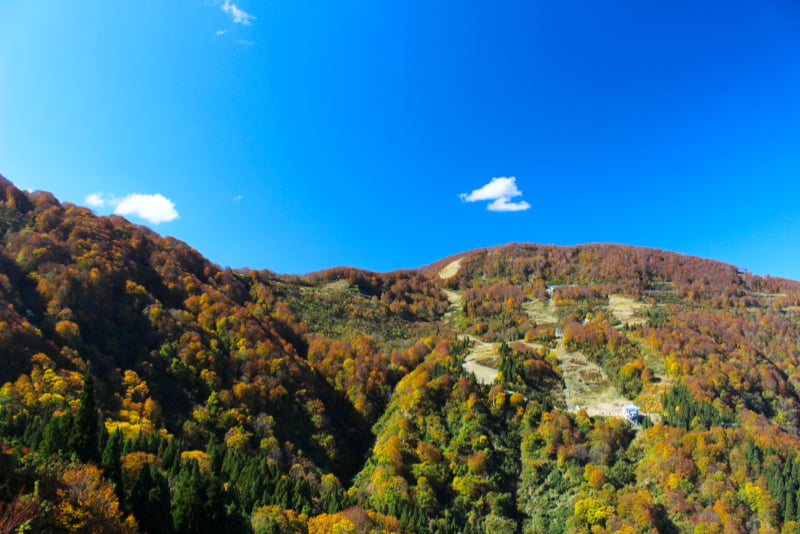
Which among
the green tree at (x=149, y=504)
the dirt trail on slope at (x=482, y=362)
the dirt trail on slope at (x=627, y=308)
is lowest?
the green tree at (x=149, y=504)

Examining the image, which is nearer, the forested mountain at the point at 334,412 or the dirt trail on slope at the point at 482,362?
the forested mountain at the point at 334,412

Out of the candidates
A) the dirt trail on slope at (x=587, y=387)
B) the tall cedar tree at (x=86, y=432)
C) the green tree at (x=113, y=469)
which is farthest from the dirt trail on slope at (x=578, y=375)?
the tall cedar tree at (x=86, y=432)

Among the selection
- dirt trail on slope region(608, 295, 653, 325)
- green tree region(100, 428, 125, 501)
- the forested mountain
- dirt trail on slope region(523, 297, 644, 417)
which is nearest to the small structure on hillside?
the forested mountain

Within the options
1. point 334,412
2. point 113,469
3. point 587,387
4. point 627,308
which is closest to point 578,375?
point 587,387

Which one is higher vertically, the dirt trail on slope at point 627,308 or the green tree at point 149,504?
the dirt trail on slope at point 627,308

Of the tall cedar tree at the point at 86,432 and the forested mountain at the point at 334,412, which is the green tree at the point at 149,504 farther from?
the tall cedar tree at the point at 86,432

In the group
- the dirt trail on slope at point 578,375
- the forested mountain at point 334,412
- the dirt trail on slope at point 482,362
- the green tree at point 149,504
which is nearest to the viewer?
the green tree at point 149,504

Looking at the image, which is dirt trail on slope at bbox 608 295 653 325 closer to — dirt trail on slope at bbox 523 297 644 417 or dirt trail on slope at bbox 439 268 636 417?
dirt trail on slope at bbox 439 268 636 417

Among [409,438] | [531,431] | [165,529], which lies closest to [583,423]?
[531,431]

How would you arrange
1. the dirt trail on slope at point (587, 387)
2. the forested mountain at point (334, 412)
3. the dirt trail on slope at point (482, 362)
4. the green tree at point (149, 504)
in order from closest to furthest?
the green tree at point (149, 504) < the forested mountain at point (334, 412) < the dirt trail on slope at point (587, 387) < the dirt trail on slope at point (482, 362)
